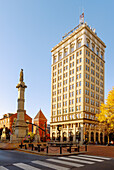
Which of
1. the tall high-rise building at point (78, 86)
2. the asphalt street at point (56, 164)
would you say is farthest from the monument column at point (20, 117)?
the tall high-rise building at point (78, 86)

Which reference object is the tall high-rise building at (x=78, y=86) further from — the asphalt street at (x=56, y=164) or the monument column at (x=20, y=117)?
the asphalt street at (x=56, y=164)

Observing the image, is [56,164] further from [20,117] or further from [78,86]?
[78,86]

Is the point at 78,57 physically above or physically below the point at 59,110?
above

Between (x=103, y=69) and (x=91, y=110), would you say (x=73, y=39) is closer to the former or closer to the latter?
(x=103, y=69)

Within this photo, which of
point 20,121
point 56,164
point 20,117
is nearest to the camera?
point 56,164

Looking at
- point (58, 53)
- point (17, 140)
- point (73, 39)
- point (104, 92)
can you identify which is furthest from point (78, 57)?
point (17, 140)

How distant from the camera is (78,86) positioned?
2781 inches

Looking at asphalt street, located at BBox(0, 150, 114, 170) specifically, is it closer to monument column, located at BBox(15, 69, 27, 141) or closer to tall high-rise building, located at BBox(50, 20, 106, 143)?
monument column, located at BBox(15, 69, 27, 141)

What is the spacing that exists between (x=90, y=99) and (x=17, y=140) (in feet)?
137

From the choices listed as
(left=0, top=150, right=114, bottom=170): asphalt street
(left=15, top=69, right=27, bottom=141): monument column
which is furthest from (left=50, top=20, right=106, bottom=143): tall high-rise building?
(left=0, top=150, right=114, bottom=170): asphalt street

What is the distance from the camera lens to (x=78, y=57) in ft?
240

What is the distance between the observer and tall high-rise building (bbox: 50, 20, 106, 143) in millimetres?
67750

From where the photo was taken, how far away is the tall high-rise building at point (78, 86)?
6775 cm

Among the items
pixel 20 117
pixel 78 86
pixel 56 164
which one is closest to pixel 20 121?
pixel 20 117
